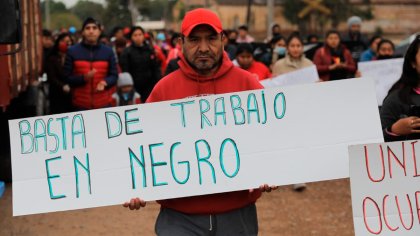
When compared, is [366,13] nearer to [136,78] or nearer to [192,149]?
[136,78]

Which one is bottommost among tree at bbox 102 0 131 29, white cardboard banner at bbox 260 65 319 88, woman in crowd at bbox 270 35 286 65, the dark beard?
the dark beard

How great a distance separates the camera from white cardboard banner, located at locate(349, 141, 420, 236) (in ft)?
13.0

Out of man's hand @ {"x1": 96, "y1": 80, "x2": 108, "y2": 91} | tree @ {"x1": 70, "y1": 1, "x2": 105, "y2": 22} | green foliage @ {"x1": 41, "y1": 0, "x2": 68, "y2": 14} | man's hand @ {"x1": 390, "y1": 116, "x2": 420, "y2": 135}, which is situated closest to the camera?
man's hand @ {"x1": 390, "y1": 116, "x2": 420, "y2": 135}

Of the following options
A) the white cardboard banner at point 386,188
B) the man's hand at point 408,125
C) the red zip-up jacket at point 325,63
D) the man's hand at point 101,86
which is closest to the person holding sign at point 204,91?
the white cardboard banner at point 386,188

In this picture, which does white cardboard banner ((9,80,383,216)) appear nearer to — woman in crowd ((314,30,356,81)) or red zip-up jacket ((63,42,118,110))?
red zip-up jacket ((63,42,118,110))

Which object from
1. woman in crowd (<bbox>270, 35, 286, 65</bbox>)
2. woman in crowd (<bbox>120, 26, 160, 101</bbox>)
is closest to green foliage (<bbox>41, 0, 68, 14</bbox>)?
woman in crowd (<bbox>270, 35, 286, 65</bbox>)

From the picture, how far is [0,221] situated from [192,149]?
427cm

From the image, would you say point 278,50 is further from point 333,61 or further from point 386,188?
point 386,188

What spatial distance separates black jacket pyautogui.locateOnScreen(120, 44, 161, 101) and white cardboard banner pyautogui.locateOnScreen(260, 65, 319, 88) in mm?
2867

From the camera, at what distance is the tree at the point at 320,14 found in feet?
205

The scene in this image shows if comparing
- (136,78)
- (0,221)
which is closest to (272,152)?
(0,221)

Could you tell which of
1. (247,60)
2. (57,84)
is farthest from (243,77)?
(57,84)

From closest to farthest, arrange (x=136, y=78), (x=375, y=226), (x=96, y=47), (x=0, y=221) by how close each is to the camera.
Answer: (x=375, y=226), (x=0, y=221), (x=96, y=47), (x=136, y=78)

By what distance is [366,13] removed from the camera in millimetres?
66375
